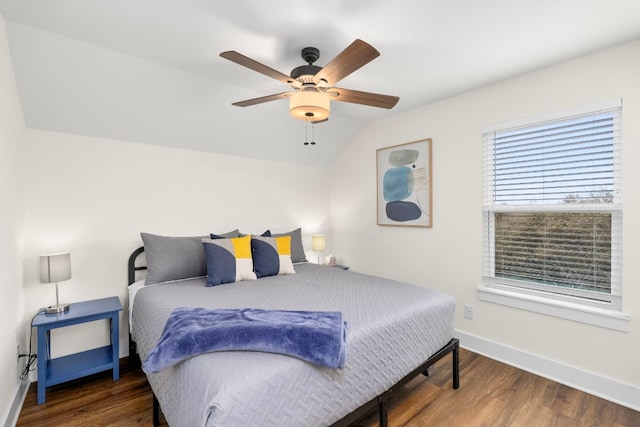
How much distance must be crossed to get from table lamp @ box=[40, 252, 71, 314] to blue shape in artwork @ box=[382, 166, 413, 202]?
3127mm

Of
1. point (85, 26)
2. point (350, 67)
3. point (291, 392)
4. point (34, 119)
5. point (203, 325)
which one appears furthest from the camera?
point (34, 119)

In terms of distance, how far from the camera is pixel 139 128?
274 centimetres

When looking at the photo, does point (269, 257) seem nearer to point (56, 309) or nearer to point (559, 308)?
point (56, 309)

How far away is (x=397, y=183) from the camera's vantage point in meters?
3.57

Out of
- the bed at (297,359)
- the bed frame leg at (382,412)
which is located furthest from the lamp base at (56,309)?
the bed frame leg at (382,412)

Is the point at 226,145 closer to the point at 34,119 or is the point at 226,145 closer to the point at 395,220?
the point at 34,119

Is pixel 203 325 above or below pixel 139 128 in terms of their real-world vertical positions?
below

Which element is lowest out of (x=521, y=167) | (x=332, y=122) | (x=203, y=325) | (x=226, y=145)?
(x=203, y=325)

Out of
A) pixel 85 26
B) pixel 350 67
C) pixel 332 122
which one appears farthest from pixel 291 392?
pixel 332 122

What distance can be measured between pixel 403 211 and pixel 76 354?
3377 millimetres

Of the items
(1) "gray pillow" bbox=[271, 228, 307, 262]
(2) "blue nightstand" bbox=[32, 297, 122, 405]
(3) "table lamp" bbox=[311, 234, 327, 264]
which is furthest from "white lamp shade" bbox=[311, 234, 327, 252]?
(2) "blue nightstand" bbox=[32, 297, 122, 405]

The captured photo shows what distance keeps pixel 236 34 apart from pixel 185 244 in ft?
5.85

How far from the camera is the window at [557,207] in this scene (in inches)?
87.7

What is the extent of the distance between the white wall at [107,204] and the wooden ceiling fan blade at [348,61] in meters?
1.88
